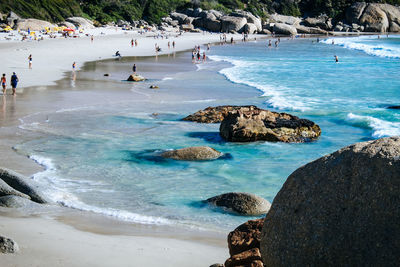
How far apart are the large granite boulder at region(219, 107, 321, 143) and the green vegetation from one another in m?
80.9

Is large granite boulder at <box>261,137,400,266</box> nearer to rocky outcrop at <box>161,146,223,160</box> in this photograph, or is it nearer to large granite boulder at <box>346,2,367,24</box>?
rocky outcrop at <box>161,146,223,160</box>

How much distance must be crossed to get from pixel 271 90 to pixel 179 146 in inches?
686

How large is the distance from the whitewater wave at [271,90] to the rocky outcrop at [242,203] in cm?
1555

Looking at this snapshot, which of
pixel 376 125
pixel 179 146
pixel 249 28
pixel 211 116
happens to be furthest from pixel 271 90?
pixel 249 28

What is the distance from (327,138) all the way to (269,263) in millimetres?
15006

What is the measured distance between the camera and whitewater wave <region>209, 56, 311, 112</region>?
27.8 meters

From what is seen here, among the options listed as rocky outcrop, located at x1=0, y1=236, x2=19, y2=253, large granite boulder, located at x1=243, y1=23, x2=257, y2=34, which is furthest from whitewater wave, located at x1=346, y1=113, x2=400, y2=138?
→ large granite boulder, located at x1=243, y1=23, x2=257, y2=34

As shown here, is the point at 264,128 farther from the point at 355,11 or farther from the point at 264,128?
the point at 355,11

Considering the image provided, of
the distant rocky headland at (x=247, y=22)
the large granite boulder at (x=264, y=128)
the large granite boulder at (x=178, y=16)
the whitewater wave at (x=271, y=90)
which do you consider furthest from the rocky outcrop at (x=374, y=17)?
the large granite boulder at (x=264, y=128)

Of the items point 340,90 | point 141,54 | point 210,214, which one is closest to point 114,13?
point 141,54

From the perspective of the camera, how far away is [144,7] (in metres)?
128

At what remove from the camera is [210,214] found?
37.8 ft

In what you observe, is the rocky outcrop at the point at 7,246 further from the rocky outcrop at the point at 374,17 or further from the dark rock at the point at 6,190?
the rocky outcrop at the point at 374,17

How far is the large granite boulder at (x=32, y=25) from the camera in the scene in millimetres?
82938
